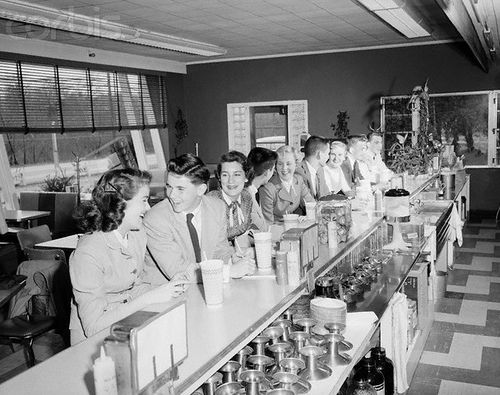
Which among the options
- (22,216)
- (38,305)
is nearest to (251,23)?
(22,216)

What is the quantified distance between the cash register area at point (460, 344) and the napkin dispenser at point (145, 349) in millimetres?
2949

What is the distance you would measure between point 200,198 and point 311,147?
327 cm

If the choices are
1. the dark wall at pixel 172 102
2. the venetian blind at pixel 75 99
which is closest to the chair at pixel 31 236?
the venetian blind at pixel 75 99

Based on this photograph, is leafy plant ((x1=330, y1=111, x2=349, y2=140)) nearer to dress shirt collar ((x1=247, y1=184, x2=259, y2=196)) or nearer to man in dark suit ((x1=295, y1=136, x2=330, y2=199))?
man in dark suit ((x1=295, y1=136, x2=330, y2=199))

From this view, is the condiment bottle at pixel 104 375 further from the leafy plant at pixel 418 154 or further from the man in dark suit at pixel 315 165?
the leafy plant at pixel 418 154

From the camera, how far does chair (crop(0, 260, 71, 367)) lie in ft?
12.4

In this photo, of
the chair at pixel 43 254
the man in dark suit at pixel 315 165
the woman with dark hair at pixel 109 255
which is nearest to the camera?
the woman with dark hair at pixel 109 255

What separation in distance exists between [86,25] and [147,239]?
4.63 metres

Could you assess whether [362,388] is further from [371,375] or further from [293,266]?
[293,266]

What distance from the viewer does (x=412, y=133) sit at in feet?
35.9

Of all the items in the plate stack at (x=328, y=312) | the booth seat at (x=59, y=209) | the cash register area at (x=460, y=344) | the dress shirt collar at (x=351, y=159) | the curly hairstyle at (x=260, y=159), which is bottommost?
the cash register area at (x=460, y=344)

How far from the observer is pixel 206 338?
1806 mm

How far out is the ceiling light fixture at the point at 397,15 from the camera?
5867mm

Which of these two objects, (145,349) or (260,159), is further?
(260,159)
